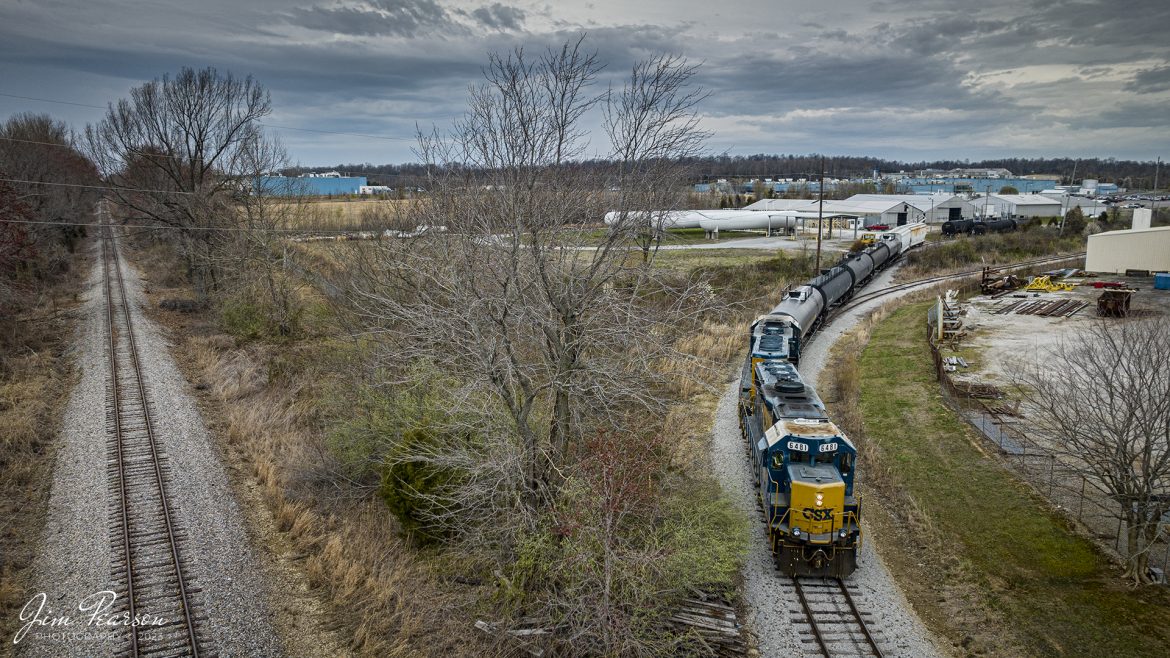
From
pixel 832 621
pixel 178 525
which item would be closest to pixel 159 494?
pixel 178 525

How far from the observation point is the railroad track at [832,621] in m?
13.0

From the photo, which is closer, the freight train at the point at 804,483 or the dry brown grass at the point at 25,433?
the dry brown grass at the point at 25,433

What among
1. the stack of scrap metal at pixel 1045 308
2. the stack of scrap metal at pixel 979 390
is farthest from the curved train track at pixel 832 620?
the stack of scrap metal at pixel 1045 308

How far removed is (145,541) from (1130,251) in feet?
226

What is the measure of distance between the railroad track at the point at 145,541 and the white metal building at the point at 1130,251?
6747 cm

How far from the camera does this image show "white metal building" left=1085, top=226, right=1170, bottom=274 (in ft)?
175

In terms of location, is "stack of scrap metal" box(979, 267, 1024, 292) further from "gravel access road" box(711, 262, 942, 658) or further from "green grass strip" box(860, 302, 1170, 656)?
"gravel access road" box(711, 262, 942, 658)

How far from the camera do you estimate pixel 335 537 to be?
15469 millimetres

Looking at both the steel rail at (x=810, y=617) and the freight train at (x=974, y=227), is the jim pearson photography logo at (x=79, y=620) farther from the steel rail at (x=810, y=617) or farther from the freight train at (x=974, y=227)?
the freight train at (x=974, y=227)

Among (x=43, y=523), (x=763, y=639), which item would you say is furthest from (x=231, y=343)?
(x=763, y=639)

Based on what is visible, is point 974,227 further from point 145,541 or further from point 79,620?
point 79,620

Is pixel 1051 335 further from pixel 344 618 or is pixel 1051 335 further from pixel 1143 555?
pixel 344 618

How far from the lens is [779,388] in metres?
18.9

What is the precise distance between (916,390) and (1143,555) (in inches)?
590
